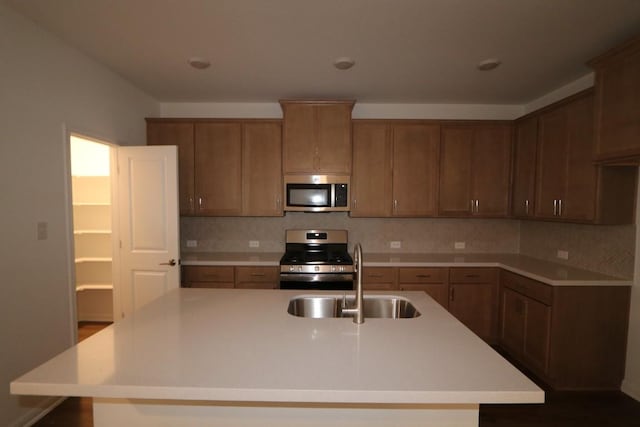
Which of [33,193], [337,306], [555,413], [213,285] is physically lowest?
[555,413]

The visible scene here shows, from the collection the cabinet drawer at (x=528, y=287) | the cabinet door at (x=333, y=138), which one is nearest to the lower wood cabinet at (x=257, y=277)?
the cabinet door at (x=333, y=138)

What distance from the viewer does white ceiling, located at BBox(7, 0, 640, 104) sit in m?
1.85

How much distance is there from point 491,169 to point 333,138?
5.85 ft

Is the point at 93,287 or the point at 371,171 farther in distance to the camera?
the point at 93,287

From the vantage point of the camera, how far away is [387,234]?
374 cm

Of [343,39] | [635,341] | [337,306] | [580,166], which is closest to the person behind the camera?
[337,306]

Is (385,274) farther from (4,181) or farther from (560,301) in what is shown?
(4,181)

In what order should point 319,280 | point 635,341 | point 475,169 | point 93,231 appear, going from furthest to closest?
point 93,231, point 475,169, point 319,280, point 635,341

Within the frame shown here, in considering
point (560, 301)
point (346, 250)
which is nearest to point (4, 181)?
point (346, 250)

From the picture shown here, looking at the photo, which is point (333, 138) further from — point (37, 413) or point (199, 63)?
point (37, 413)

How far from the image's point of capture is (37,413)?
6.84ft

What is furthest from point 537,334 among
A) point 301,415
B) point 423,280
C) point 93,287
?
point 93,287

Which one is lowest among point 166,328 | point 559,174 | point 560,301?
point 560,301

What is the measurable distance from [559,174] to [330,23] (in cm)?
235
